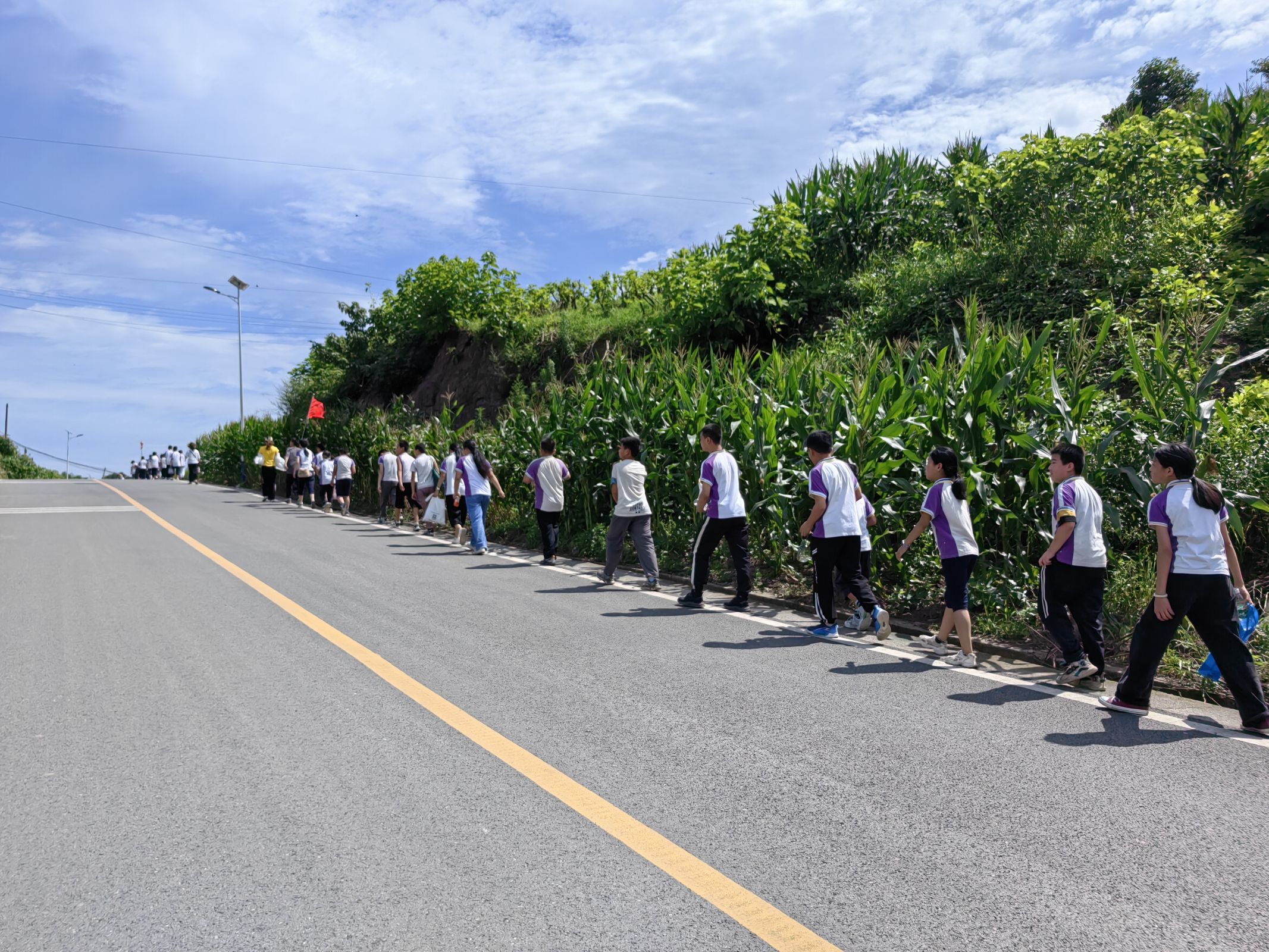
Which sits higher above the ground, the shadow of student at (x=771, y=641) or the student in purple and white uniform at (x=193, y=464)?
the student in purple and white uniform at (x=193, y=464)

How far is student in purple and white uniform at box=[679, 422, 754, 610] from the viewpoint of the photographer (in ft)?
29.9

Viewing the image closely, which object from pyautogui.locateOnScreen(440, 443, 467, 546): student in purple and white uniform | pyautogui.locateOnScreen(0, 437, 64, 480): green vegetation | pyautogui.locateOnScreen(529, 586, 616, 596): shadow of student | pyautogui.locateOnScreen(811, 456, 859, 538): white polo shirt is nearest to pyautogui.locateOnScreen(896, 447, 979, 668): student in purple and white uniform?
pyautogui.locateOnScreen(811, 456, 859, 538): white polo shirt

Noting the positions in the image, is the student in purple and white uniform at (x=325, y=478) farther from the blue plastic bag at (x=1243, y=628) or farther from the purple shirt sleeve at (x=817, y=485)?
the blue plastic bag at (x=1243, y=628)

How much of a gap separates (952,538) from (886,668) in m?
1.12

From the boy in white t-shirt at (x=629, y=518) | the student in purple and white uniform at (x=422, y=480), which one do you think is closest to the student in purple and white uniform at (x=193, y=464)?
the student in purple and white uniform at (x=422, y=480)

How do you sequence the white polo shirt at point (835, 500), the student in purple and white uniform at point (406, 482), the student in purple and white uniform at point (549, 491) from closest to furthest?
the white polo shirt at point (835, 500)
the student in purple and white uniform at point (549, 491)
the student in purple and white uniform at point (406, 482)

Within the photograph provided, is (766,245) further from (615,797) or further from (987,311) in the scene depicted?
(615,797)

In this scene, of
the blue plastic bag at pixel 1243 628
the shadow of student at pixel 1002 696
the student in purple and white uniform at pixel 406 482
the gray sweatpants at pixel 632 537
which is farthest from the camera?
the student in purple and white uniform at pixel 406 482

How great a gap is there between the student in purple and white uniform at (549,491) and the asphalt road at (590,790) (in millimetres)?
5015

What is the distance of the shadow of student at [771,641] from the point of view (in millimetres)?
7332

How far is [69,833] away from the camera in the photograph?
3697mm

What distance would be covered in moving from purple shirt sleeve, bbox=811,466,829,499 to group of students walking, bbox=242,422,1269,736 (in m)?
0.01

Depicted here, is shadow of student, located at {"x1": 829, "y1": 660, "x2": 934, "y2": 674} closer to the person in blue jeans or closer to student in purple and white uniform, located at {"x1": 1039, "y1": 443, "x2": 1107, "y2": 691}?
student in purple and white uniform, located at {"x1": 1039, "y1": 443, "x2": 1107, "y2": 691}

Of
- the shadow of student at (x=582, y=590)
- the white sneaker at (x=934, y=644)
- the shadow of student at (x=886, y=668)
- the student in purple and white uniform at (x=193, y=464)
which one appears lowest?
the shadow of student at (x=886, y=668)
